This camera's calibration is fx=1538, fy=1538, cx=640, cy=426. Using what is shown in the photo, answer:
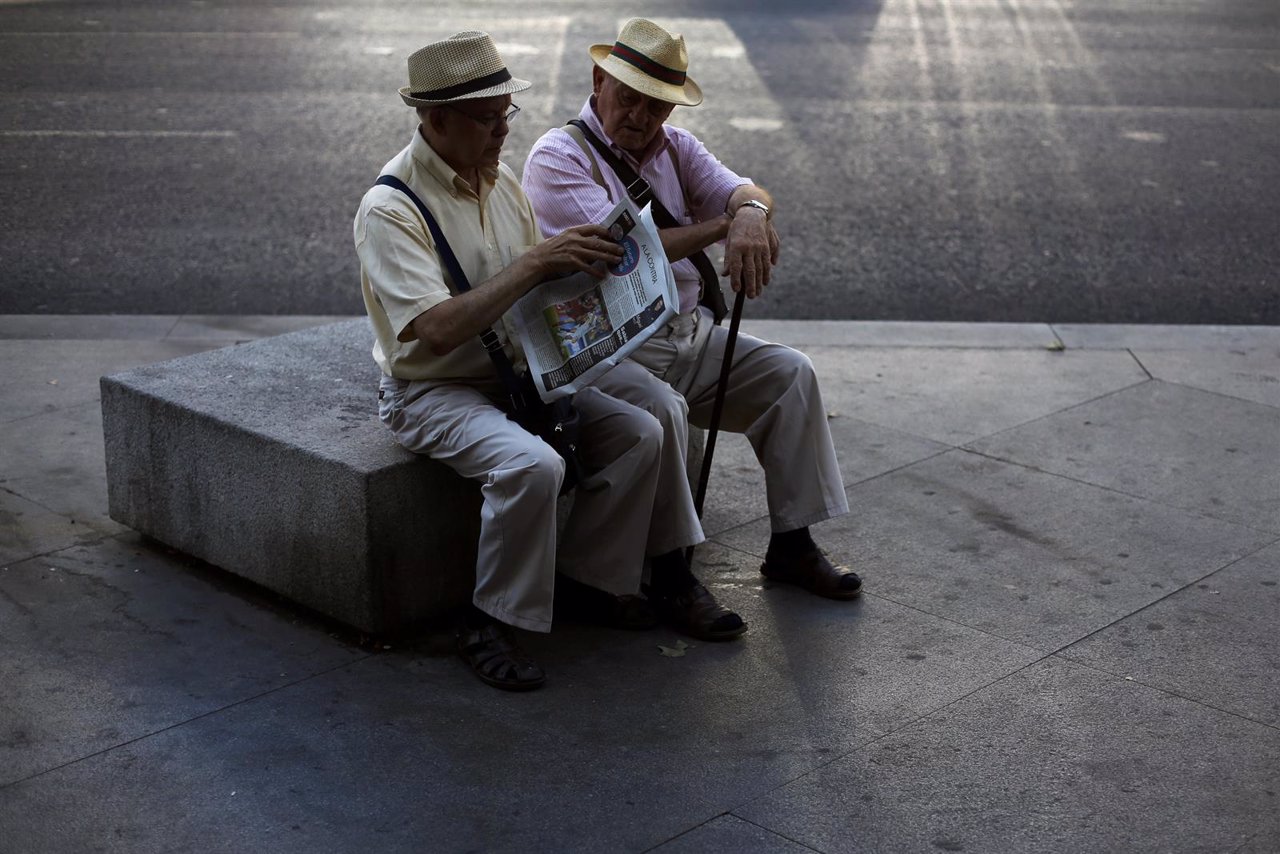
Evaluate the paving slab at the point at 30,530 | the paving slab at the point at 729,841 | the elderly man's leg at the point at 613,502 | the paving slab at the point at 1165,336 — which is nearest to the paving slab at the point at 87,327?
the paving slab at the point at 30,530

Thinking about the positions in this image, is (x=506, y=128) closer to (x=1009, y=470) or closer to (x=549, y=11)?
(x=1009, y=470)

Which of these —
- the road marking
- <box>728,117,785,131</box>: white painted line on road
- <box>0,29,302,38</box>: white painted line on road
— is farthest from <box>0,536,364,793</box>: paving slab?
<box>0,29,302,38</box>: white painted line on road

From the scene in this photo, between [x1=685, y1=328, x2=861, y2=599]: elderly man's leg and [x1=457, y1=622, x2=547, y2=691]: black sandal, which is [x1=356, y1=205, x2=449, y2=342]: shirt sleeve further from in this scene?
[x1=685, y1=328, x2=861, y2=599]: elderly man's leg

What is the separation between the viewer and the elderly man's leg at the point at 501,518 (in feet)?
12.6

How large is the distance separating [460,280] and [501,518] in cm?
63

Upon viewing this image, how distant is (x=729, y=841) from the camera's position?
320 centimetres

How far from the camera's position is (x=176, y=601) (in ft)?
14.2

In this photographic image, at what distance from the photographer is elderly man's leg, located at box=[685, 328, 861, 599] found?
4477mm

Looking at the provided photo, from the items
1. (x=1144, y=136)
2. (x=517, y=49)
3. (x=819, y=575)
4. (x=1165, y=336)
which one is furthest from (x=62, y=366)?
(x=1144, y=136)

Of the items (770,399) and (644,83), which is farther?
(770,399)

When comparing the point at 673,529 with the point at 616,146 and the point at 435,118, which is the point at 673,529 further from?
the point at 435,118

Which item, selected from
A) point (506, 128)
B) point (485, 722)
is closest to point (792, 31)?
point (506, 128)

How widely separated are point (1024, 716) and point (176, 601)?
2321 mm

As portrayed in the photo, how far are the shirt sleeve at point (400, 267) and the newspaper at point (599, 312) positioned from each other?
266 mm
